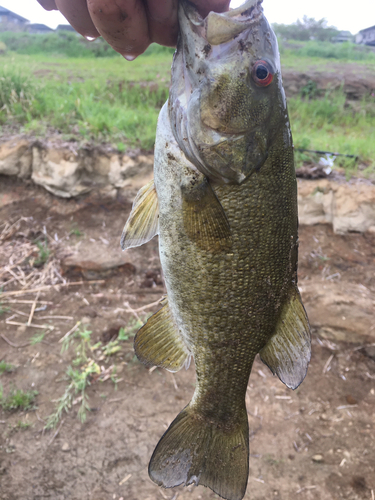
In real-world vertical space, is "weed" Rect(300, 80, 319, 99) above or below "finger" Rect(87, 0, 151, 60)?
below

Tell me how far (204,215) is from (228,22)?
0.59 m

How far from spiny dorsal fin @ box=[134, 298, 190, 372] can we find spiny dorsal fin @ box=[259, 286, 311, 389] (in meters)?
0.37

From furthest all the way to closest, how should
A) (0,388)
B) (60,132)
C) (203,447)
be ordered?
(60,132)
(0,388)
(203,447)

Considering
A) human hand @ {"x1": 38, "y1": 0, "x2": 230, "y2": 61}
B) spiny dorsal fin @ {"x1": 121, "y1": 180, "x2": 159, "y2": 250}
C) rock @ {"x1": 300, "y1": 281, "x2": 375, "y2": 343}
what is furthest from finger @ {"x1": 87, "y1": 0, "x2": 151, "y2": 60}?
rock @ {"x1": 300, "y1": 281, "x2": 375, "y2": 343}

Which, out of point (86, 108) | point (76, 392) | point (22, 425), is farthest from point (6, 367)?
point (86, 108)

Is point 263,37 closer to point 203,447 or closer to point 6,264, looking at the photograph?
point 203,447

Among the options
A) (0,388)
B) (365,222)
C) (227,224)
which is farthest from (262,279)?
(365,222)

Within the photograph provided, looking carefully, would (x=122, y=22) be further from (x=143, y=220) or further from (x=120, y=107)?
(x=120, y=107)

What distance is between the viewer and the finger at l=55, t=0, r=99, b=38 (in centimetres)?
130

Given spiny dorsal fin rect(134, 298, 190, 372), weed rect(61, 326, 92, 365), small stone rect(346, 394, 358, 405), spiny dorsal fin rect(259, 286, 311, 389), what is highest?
spiny dorsal fin rect(259, 286, 311, 389)

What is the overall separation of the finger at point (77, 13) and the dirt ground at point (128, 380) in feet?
9.11

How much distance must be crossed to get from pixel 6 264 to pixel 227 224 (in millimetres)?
3787

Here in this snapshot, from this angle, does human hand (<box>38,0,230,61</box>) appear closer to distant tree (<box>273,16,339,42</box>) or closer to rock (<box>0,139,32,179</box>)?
rock (<box>0,139,32,179</box>)

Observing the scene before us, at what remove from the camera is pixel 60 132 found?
471 centimetres
